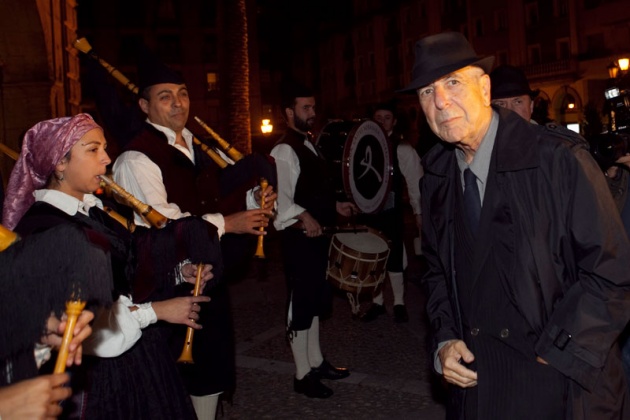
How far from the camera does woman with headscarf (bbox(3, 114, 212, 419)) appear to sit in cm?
306

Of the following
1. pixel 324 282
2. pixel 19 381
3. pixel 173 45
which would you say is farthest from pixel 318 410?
pixel 173 45

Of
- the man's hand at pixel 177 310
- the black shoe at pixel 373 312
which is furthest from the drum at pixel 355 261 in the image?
the man's hand at pixel 177 310

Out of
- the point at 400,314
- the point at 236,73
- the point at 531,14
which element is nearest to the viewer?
the point at 400,314

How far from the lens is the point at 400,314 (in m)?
7.85

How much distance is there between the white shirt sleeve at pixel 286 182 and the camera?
5.89 m

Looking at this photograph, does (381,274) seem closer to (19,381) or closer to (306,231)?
(306,231)

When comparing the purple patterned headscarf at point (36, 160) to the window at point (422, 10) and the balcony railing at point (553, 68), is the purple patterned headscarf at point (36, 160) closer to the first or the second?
the balcony railing at point (553, 68)

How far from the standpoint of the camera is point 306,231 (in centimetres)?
583

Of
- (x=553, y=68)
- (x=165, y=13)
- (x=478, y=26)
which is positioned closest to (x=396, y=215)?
(x=553, y=68)

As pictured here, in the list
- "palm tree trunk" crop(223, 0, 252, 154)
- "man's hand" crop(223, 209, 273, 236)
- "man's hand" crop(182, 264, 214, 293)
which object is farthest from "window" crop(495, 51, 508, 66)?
"man's hand" crop(182, 264, 214, 293)

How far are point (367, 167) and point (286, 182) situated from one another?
1373 mm

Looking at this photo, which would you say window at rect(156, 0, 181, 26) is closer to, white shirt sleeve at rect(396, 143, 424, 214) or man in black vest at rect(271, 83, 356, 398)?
white shirt sleeve at rect(396, 143, 424, 214)

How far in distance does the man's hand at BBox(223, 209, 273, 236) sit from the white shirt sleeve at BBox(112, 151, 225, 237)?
0.07m

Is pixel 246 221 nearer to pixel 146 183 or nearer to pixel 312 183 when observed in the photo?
pixel 146 183
